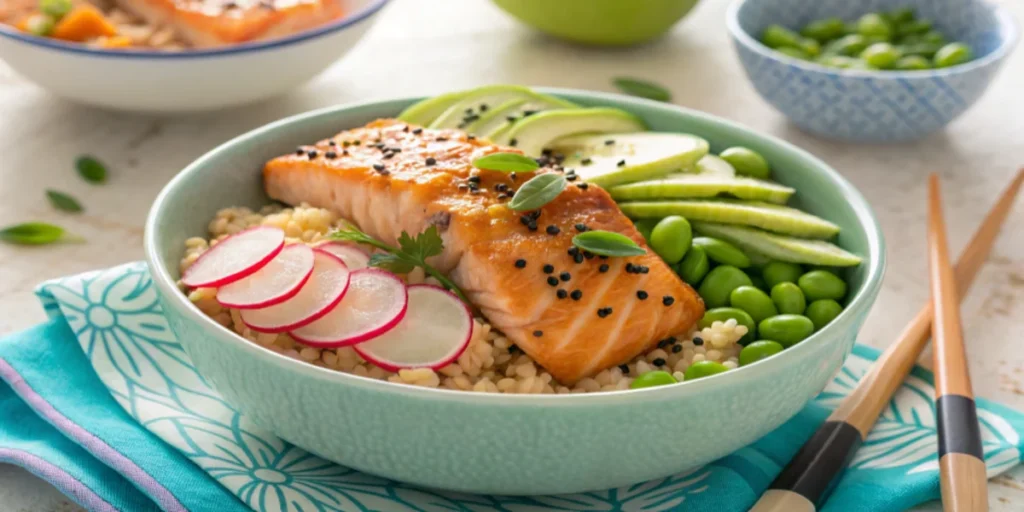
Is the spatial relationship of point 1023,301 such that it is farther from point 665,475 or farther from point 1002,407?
point 665,475

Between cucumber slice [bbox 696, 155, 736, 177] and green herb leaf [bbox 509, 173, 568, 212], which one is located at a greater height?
green herb leaf [bbox 509, 173, 568, 212]

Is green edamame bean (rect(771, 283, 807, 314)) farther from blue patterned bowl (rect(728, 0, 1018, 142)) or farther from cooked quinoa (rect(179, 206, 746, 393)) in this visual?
blue patterned bowl (rect(728, 0, 1018, 142))

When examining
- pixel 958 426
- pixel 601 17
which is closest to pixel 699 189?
pixel 958 426

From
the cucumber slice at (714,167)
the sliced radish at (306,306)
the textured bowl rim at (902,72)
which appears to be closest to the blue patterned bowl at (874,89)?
the textured bowl rim at (902,72)

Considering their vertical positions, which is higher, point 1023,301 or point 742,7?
point 742,7

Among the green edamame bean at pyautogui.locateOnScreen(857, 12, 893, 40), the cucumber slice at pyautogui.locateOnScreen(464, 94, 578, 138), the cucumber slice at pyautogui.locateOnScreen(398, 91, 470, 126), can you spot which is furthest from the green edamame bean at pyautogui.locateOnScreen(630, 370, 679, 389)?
the green edamame bean at pyautogui.locateOnScreen(857, 12, 893, 40)

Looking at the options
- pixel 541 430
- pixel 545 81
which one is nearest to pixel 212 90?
pixel 545 81

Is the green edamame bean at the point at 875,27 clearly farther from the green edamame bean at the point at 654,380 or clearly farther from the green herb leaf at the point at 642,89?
the green edamame bean at the point at 654,380
